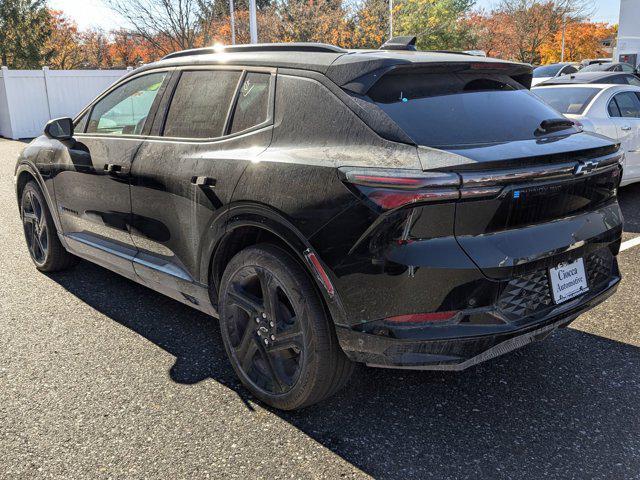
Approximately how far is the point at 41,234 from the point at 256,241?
115 inches

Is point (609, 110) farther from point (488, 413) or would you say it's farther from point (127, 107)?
point (127, 107)

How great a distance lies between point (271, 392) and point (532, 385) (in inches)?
56.6

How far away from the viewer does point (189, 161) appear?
338 centimetres

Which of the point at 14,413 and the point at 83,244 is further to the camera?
the point at 83,244

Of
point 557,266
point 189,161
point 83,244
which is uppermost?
point 189,161

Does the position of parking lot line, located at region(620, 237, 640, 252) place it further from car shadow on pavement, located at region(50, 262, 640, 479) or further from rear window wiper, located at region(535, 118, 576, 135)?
rear window wiper, located at region(535, 118, 576, 135)

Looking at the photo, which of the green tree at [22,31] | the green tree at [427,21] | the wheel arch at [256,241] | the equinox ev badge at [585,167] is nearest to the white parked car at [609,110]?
the equinox ev badge at [585,167]

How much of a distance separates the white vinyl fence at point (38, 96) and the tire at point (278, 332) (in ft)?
63.1

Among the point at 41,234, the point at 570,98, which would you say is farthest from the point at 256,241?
the point at 570,98

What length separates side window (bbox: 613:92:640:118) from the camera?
7730 millimetres

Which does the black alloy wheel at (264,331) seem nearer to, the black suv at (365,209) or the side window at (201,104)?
the black suv at (365,209)

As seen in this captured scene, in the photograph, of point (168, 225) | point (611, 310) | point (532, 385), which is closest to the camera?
point (532, 385)

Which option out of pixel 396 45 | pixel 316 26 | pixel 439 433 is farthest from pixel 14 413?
pixel 316 26

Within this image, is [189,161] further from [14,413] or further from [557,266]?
[557,266]
